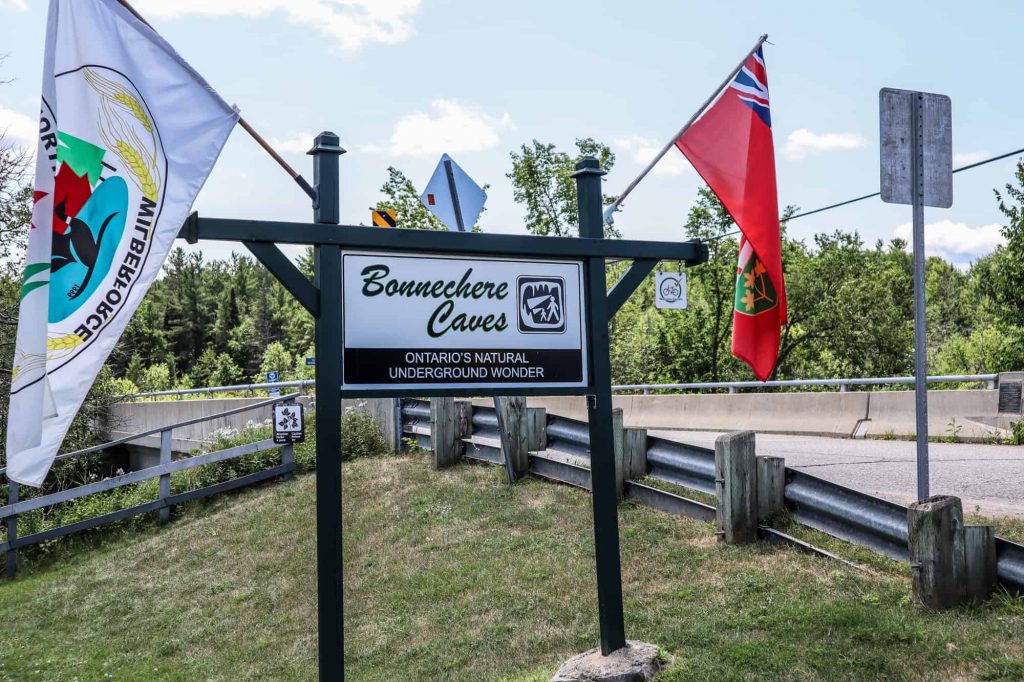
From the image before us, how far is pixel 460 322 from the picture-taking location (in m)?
5.91

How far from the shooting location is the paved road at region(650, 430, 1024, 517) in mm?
8828

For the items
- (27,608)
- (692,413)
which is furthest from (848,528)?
(692,413)

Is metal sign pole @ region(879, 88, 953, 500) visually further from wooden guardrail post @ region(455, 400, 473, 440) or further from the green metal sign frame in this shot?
wooden guardrail post @ region(455, 400, 473, 440)

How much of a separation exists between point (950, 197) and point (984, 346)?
114ft

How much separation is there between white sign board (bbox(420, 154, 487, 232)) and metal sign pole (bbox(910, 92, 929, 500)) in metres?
4.07

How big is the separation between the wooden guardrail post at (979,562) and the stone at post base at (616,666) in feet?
6.40

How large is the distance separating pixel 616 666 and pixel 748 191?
11.6 feet

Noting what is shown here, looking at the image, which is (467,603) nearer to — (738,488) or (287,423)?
(738,488)

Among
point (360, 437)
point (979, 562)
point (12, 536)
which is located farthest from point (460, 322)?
point (12, 536)

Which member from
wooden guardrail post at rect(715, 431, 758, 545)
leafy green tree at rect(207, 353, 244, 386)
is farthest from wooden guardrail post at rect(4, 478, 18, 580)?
leafy green tree at rect(207, 353, 244, 386)

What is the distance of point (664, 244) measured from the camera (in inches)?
257

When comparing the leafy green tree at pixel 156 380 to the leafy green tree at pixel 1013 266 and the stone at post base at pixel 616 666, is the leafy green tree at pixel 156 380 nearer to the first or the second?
the leafy green tree at pixel 1013 266

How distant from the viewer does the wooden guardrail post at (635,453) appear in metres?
9.41

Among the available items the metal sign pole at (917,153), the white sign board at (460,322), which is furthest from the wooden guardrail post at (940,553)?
the white sign board at (460,322)
